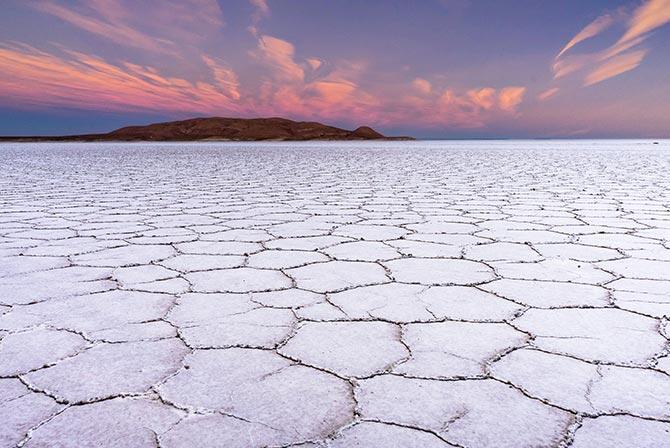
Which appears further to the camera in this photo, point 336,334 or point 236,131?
point 236,131

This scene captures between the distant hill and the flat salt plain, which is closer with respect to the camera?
the flat salt plain

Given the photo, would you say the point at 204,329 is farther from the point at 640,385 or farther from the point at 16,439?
the point at 640,385

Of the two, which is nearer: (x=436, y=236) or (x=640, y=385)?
(x=640, y=385)

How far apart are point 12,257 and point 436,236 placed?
176 cm

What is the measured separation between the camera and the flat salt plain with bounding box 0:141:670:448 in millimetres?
921

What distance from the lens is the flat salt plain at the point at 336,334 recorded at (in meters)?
0.92

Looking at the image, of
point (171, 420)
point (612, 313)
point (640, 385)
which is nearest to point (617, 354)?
point (640, 385)

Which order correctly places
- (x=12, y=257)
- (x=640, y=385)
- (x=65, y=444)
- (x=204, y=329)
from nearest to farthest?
1. (x=65, y=444)
2. (x=640, y=385)
3. (x=204, y=329)
4. (x=12, y=257)

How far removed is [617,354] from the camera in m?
1.19

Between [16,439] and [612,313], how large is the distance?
4.48 ft

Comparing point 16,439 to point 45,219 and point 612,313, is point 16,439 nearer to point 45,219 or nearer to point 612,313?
point 612,313

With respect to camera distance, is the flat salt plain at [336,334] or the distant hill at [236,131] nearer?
the flat salt plain at [336,334]

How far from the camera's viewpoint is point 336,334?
131 cm

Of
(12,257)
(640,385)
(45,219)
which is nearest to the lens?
(640,385)
